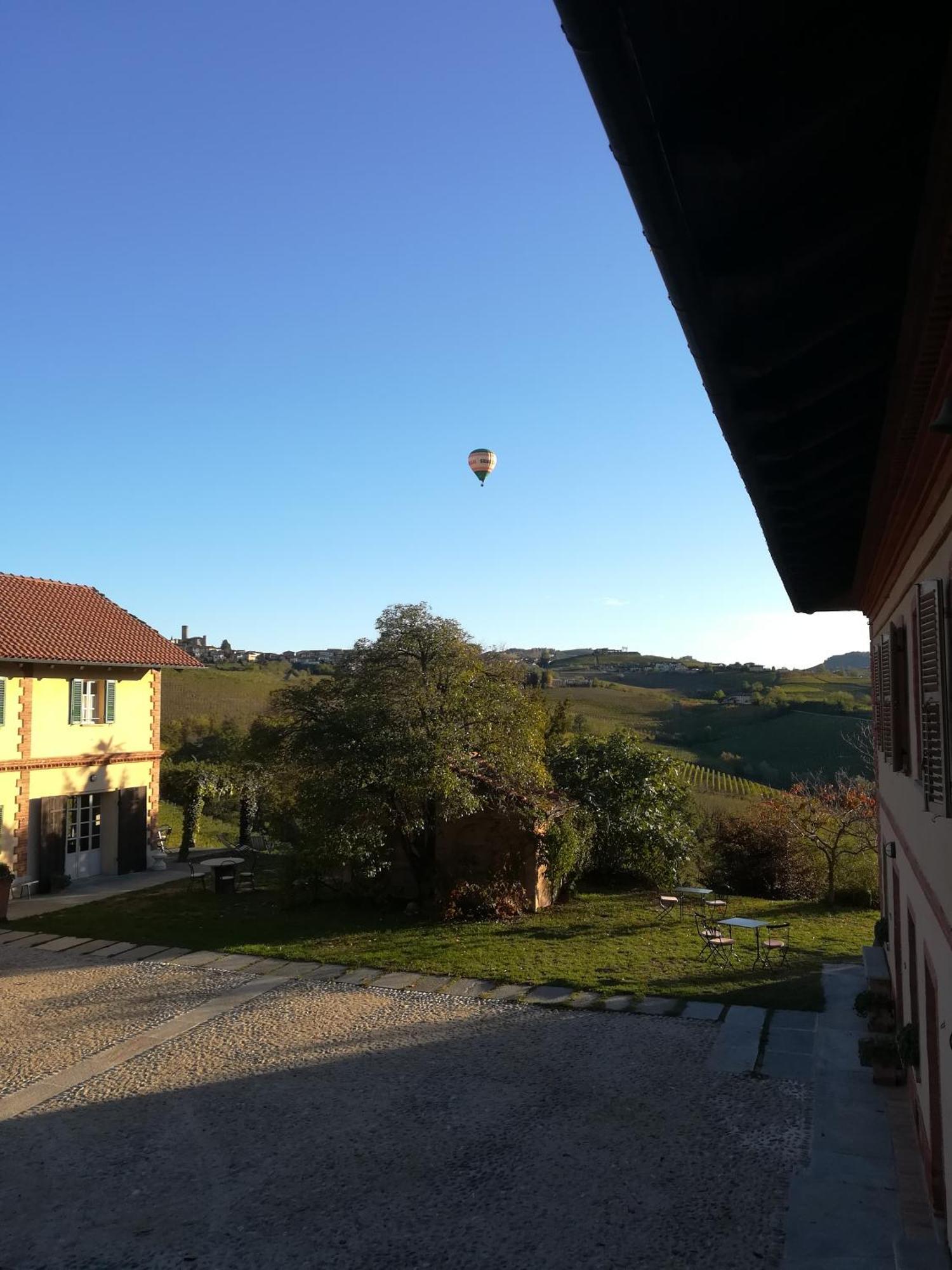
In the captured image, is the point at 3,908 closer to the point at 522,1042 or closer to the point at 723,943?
the point at 522,1042

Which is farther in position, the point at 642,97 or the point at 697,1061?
the point at 697,1061

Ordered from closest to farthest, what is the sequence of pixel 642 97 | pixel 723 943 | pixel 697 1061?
pixel 642 97, pixel 697 1061, pixel 723 943

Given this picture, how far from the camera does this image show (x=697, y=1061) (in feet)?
27.4

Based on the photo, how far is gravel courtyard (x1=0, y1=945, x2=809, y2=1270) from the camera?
5.49 metres

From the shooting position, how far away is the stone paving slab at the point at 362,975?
11117mm

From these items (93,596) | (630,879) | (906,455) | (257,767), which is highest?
(93,596)

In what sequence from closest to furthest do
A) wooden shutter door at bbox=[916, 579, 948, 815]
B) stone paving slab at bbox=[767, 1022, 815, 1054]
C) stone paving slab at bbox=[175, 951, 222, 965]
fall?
wooden shutter door at bbox=[916, 579, 948, 815]
stone paving slab at bbox=[767, 1022, 815, 1054]
stone paving slab at bbox=[175, 951, 222, 965]

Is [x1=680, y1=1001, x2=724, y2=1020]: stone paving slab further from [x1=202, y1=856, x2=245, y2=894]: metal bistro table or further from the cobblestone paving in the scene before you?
[x1=202, y1=856, x2=245, y2=894]: metal bistro table

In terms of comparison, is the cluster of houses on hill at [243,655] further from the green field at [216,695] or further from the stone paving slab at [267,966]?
the stone paving slab at [267,966]

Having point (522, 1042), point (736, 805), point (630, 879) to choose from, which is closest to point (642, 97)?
point (522, 1042)

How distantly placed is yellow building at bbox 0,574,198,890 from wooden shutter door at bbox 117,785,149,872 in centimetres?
2

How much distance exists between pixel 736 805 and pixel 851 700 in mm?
26630

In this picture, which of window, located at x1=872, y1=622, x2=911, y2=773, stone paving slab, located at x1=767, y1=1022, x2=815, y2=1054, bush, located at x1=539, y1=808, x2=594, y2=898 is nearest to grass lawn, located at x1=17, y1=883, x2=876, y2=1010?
bush, located at x1=539, y1=808, x2=594, y2=898

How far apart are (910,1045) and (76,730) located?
1684 cm
